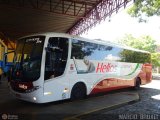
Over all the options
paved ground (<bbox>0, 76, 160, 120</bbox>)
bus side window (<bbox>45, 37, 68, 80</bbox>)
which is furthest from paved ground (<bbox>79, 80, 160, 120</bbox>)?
bus side window (<bbox>45, 37, 68, 80</bbox>)

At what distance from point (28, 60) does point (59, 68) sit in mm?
1190

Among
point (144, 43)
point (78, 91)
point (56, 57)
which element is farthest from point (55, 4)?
point (144, 43)

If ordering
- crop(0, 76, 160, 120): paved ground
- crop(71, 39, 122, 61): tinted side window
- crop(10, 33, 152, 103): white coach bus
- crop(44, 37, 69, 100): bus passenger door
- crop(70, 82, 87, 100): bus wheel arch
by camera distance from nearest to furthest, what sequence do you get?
crop(0, 76, 160, 120): paved ground
crop(10, 33, 152, 103): white coach bus
crop(44, 37, 69, 100): bus passenger door
crop(70, 82, 87, 100): bus wheel arch
crop(71, 39, 122, 61): tinted side window

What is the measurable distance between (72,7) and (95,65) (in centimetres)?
1089

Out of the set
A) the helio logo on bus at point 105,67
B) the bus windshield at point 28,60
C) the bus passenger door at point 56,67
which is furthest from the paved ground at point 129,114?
the helio logo on bus at point 105,67

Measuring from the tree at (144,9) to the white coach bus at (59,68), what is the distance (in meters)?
4.01

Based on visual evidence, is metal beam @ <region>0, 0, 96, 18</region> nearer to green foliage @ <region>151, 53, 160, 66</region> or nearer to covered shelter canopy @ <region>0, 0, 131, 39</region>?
covered shelter canopy @ <region>0, 0, 131, 39</region>

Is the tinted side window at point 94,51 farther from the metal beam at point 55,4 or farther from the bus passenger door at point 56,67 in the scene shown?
the metal beam at point 55,4

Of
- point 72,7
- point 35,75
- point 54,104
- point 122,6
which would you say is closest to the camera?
point 35,75

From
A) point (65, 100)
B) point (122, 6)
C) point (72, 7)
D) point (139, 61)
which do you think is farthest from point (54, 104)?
point (72, 7)

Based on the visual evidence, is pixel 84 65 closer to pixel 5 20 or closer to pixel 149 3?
pixel 149 3

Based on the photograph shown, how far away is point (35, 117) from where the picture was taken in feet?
24.7

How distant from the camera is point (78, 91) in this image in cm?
1050

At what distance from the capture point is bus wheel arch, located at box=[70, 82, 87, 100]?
33.5 feet
